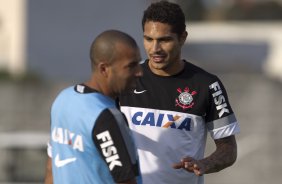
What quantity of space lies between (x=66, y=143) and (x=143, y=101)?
3.88ft

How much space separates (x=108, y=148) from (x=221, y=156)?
1287 millimetres

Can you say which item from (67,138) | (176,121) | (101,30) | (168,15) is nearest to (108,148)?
(67,138)

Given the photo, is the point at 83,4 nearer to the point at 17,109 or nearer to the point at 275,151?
the point at 17,109

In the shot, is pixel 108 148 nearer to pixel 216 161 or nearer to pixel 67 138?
pixel 67 138

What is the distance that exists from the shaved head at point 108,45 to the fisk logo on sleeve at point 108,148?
15.6 inches

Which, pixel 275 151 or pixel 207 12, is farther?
pixel 207 12

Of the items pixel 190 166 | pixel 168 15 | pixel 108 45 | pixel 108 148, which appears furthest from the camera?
pixel 168 15

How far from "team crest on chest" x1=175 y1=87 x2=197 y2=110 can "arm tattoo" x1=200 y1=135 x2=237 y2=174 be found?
0.96ft

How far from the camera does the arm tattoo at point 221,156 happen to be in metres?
5.74

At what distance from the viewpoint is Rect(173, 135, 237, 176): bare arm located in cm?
552

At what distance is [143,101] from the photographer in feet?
19.8

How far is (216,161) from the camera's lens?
229 inches

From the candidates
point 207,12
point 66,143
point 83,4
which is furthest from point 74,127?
point 207,12

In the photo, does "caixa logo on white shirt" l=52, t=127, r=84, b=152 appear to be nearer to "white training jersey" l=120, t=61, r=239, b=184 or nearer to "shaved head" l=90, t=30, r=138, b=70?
"shaved head" l=90, t=30, r=138, b=70
